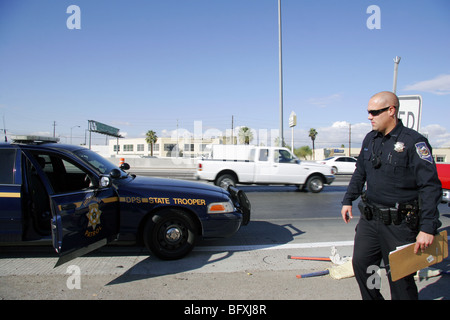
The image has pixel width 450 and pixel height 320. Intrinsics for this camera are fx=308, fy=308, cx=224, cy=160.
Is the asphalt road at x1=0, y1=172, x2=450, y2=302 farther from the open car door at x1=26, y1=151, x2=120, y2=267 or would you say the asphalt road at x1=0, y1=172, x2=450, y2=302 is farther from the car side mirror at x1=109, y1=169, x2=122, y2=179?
the car side mirror at x1=109, y1=169, x2=122, y2=179

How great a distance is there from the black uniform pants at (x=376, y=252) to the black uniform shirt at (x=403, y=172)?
176 millimetres

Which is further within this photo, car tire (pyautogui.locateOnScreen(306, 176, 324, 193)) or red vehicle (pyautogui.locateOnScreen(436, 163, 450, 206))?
car tire (pyautogui.locateOnScreen(306, 176, 324, 193))

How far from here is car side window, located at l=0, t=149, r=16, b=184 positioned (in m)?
3.69

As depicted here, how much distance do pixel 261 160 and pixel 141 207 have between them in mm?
7974

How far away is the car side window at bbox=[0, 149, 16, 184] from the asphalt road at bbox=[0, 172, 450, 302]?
108cm

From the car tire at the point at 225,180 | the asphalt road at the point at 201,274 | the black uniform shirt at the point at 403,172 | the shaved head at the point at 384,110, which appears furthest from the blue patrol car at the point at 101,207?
the car tire at the point at 225,180

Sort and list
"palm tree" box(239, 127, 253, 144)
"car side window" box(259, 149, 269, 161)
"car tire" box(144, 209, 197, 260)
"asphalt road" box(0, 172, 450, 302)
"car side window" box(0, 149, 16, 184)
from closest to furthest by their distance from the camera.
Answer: "asphalt road" box(0, 172, 450, 302) < "car side window" box(0, 149, 16, 184) < "car tire" box(144, 209, 197, 260) < "car side window" box(259, 149, 269, 161) < "palm tree" box(239, 127, 253, 144)

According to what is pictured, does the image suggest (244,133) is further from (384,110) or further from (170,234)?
(384,110)

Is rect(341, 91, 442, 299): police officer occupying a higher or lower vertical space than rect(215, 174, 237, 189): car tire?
higher

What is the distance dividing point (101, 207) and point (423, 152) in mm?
3160

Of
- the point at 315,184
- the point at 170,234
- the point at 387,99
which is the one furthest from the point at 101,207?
the point at 315,184

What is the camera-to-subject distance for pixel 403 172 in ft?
7.83

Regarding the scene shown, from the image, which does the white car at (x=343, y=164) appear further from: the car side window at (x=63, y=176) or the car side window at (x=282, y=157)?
the car side window at (x=63, y=176)

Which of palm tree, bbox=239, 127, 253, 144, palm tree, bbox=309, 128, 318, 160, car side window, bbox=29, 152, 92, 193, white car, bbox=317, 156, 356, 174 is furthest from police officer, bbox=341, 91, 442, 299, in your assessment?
palm tree, bbox=309, 128, 318, 160
